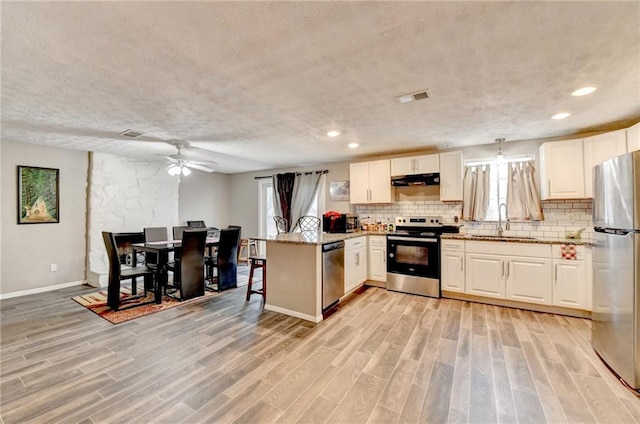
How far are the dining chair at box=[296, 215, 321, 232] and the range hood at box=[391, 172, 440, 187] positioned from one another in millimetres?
1858

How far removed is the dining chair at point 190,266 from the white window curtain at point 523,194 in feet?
14.6

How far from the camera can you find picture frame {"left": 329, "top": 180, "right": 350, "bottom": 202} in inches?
210

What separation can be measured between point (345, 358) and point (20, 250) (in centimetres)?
502

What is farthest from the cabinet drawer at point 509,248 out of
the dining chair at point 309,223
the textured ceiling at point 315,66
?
the dining chair at point 309,223

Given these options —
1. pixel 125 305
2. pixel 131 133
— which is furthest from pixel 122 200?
pixel 125 305

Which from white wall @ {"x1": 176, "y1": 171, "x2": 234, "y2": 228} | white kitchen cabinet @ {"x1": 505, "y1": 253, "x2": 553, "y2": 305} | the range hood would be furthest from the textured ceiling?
white wall @ {"x1": 176, "y1": 171, "x2": 234, "y2": 228}

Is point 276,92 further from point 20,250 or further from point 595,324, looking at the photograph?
point 20,250

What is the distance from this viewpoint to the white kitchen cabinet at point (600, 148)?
9.96ft

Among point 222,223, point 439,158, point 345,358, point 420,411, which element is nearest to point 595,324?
point 420,411

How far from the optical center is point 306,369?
6.98 ft

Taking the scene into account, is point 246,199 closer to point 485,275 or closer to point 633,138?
point 485,275

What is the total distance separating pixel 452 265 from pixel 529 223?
1269 mm

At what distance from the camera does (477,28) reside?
1.54 m

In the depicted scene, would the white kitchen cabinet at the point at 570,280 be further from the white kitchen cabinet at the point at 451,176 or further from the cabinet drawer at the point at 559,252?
the white kitchen cabinet at the point at 451,176
